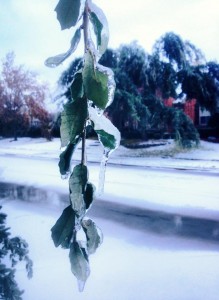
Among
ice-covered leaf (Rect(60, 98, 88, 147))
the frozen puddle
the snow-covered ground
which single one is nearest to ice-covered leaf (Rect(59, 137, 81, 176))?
ice-covered leaf (Rect(60, 98, 88, 147))

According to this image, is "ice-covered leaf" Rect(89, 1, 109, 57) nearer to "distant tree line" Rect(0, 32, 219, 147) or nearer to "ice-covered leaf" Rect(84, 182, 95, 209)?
"ice-covered leaf" Rect(84, 182, 95, 209)

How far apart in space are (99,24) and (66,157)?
0.09 meters

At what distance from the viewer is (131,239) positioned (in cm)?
281

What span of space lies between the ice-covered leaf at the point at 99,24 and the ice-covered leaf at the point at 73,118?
5 centimetres

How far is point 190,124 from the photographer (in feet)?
13.1

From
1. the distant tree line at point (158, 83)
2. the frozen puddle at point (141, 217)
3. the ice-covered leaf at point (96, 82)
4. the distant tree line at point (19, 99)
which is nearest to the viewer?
the ice-covered leaf at point (96, 82)

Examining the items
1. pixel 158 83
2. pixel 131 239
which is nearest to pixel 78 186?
pixel 131 239

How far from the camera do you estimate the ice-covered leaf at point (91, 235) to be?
0.75ft

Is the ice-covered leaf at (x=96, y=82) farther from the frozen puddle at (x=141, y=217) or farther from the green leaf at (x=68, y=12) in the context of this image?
the frozen puddle at (x=141, y=217)

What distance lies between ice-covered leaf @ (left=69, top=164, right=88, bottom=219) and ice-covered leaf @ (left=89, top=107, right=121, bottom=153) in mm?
22

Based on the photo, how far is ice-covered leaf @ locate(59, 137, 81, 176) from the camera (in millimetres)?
203

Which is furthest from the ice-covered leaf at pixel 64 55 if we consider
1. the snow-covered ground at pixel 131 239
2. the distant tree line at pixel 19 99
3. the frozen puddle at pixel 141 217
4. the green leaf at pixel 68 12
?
the frozen puddle at pixel 141 217

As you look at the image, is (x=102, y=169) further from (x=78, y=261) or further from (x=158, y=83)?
(x=158, y=83)

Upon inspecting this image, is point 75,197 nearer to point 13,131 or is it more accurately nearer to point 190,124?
point 13,131
